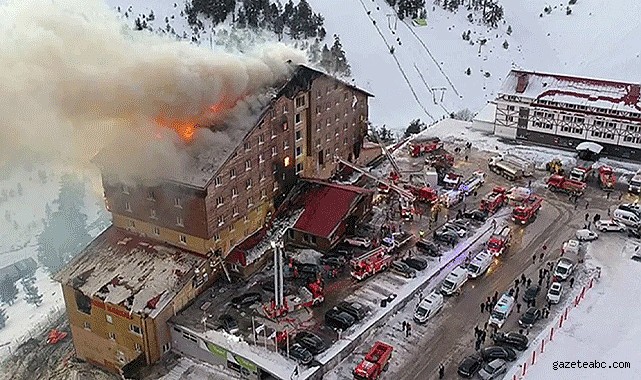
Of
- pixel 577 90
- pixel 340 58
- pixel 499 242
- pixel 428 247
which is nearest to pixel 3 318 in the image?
pixel 428 247

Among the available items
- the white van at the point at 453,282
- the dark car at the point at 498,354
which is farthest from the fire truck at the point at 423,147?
the dark car at the point at 498,354

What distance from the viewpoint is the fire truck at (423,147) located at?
58.0 metres

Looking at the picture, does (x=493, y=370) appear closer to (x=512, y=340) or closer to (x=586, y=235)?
(x=512, y=340)

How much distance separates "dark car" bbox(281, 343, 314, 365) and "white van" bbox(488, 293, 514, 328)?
10.4 meters

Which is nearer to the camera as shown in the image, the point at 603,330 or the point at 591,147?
the point at 603,330

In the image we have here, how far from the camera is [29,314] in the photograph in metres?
56.9

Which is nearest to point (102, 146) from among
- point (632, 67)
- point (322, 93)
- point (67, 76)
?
point (67, 76)

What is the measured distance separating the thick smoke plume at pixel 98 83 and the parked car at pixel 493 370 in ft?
65.1

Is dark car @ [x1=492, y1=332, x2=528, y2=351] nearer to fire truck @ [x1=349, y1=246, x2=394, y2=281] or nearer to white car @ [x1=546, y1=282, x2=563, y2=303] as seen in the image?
white car @ [x1=546, y1=282, x2=563, y2=303]

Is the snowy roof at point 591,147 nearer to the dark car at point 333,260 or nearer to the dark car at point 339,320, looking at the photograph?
the dark car at point 333,260

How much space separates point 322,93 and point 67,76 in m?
19.2

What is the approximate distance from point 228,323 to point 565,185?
96.8 ft

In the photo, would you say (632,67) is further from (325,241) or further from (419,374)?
(419,374)

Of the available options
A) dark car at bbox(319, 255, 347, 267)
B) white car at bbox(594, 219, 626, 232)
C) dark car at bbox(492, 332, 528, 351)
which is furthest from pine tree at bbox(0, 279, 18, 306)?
white car at bbox(594, 219, 626, 232)
